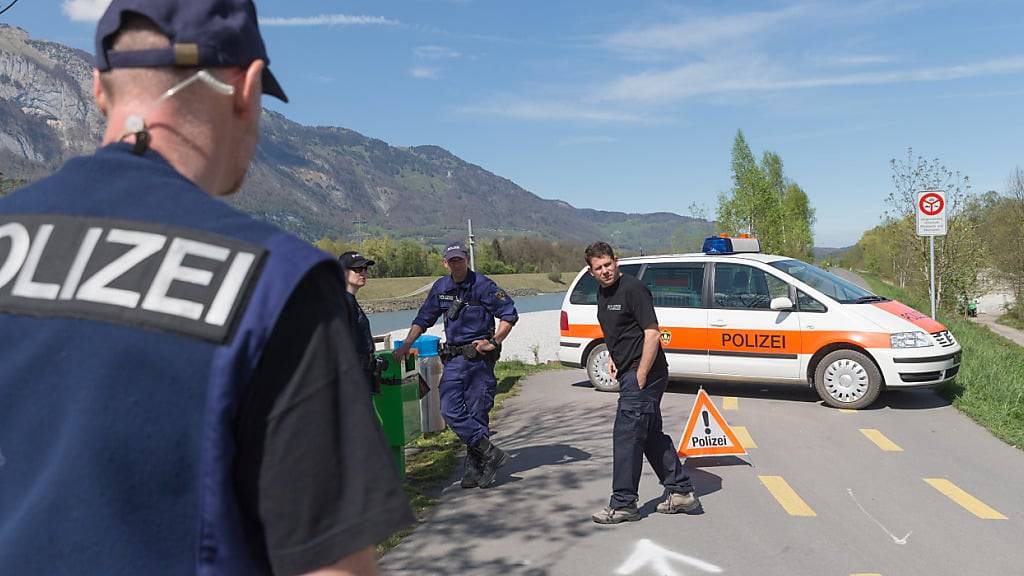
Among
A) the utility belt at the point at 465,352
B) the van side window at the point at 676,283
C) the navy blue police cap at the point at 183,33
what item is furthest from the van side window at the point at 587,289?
the navy blue police cap at the point at 183,33

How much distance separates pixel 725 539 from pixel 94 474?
520 cm

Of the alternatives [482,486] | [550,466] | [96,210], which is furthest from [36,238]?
[550,466]

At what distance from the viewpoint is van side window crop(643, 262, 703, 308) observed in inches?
446

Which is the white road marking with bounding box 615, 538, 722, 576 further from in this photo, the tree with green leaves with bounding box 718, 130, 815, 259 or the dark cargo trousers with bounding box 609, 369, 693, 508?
the tree with green leaves with bounding box 718, 130, 815, 259

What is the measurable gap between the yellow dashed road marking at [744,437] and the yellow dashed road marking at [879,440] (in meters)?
1.19

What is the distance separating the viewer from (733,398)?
10938 millimetres

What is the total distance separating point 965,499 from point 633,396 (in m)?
2.74

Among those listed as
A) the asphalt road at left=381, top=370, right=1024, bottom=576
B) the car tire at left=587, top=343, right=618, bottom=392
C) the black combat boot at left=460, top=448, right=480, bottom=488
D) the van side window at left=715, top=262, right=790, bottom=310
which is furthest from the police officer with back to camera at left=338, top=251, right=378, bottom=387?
the van side window at left=715, top=262, right=790, bottom=310

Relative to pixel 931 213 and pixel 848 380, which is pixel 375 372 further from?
pixel 931 213

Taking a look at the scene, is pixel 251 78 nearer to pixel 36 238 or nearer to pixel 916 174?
pixel 36 238

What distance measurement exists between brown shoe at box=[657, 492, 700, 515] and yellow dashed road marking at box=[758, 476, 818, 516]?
710mm

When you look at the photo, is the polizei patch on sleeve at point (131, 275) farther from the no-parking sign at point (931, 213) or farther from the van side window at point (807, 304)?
the no-parking sign at point (931, 213)

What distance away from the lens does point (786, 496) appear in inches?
257

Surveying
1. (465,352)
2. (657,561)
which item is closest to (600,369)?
(465,352)
